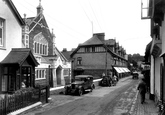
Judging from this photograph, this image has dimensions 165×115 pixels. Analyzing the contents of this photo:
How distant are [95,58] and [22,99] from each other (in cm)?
3003

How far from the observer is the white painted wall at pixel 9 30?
1183 centimetres

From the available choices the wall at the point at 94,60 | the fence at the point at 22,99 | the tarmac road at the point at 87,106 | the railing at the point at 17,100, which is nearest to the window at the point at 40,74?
the tarmac road at the point at 87,106

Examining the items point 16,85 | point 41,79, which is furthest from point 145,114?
point 41,79

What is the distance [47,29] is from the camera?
2952 centimetres

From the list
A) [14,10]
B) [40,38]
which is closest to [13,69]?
[14,10]

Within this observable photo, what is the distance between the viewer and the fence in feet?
25.6

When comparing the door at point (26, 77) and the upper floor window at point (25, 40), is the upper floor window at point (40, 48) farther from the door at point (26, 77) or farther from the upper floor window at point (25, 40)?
the door at point (26, 77)

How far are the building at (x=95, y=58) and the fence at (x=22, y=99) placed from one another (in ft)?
87.0

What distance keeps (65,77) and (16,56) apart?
17.7 meters

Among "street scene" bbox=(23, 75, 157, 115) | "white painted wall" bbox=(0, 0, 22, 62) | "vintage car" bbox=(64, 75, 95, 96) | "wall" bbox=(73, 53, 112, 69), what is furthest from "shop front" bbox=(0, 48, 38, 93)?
"wall" bbox=(73, 53, 112, 69)

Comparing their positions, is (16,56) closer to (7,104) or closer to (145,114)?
(7,104)

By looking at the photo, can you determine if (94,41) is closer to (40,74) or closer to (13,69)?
(40,74)

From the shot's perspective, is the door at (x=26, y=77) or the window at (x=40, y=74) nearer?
the door at (x=26, y=77)

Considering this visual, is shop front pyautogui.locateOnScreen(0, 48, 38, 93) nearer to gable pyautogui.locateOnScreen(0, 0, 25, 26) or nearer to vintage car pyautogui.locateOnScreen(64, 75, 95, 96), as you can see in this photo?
gable pyautogui.locateOnScreen(0, 0, 25, 26)
